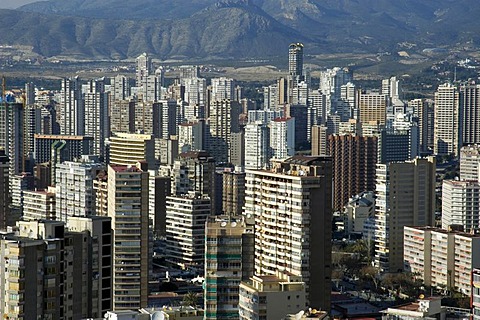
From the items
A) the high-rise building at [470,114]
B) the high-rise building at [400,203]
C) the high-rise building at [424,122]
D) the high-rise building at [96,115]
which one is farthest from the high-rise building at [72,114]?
the high-rise building at [400,203]

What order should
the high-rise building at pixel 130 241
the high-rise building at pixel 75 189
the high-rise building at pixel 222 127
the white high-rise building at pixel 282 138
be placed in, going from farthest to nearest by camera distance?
the high-rise building at pixel 222 127
the white high-rise building at pixel 282 138
the high-rise building at pixel 75 189
the high-rise building at pixel 130 241

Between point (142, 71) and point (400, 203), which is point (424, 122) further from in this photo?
point (400, 203)

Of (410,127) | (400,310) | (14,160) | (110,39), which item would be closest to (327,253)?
(400,310)

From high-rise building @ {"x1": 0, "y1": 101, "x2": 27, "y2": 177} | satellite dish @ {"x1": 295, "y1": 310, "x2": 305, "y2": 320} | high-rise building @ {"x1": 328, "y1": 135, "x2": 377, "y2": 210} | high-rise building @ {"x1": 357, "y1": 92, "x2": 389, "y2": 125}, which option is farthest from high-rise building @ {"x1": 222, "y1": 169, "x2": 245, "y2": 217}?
high-rise building @ {"x1": 357, "y1": 92, "x2": 389, "y2": 125}

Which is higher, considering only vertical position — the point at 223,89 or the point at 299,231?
the point at 223,89

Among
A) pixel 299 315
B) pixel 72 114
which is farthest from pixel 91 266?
pixel 72 114

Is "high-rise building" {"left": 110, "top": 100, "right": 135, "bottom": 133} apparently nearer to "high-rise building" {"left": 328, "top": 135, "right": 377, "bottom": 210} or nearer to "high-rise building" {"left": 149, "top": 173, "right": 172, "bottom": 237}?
"high-rise building" {"left": 328, "top": 135, "right": 377, "bottom": 210}

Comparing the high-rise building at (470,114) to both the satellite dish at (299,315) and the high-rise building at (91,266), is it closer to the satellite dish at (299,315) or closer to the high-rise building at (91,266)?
the high-rise building at (91,266)
